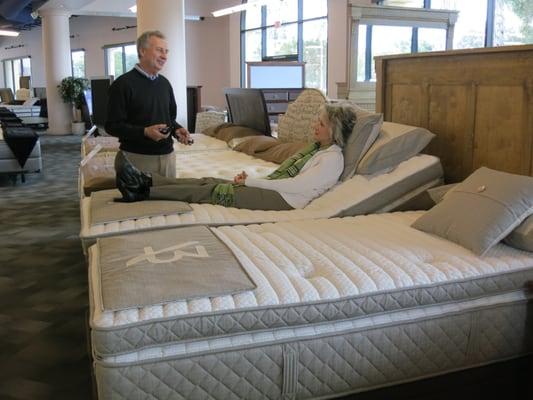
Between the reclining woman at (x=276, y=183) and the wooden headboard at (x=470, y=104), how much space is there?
627 mm

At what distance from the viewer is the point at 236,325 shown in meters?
A: 1.91

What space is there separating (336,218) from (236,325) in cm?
129

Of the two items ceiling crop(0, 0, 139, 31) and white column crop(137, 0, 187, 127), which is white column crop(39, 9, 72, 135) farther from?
white column crop(137, 0, 187, 127)

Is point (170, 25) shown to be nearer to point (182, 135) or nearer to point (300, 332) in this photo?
point (182, 135)

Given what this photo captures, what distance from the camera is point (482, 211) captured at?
2.48 meters

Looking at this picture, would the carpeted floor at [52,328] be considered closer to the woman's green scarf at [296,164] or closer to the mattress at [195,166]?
the mattress at [195,166]

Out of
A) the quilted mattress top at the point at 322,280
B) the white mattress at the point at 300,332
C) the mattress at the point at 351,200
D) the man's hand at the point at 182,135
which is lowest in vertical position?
the white mattress at the point at 300,332

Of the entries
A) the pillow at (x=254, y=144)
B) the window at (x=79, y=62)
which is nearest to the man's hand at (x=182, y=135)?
the pillow at (x=254, y=144)

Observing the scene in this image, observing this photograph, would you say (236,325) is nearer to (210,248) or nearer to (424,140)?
(210,248)

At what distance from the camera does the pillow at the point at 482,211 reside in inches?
94.1

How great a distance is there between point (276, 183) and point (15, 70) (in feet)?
79.8

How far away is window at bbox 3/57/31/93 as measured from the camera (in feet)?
76.1

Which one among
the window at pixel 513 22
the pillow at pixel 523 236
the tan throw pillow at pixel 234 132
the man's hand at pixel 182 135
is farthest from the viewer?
the window at pixel 513 22

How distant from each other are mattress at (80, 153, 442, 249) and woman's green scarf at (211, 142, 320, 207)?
0.07m
